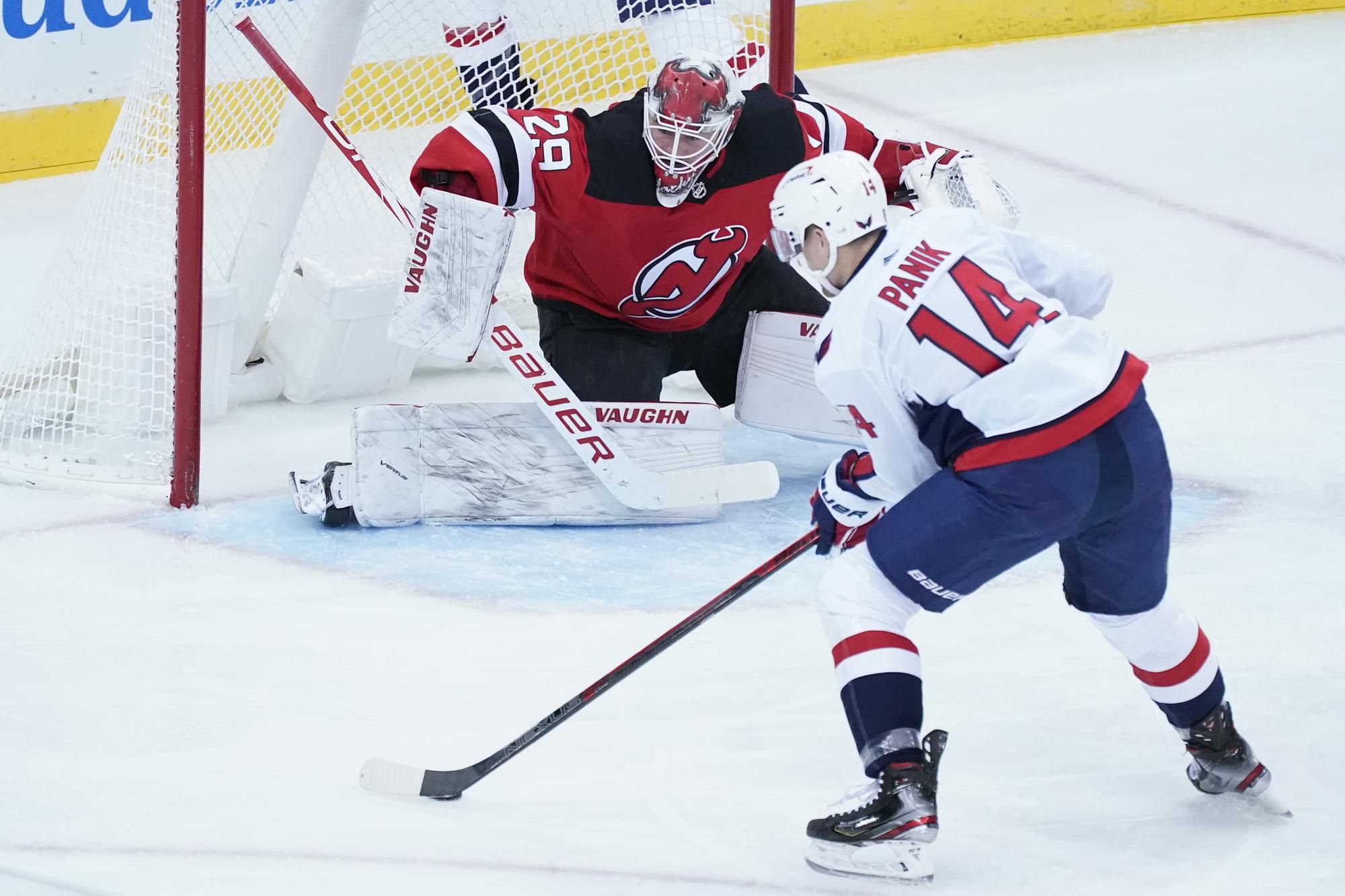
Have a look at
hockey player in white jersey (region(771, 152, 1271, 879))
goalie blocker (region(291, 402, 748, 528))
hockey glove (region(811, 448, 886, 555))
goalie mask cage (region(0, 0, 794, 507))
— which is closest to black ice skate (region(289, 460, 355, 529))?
goalie blocker (region(291, 402, 748, 528))

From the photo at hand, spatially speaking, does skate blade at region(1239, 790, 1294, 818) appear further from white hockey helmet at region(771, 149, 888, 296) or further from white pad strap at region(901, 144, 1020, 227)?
white pad strap at region(901, 144, 1020, 227)

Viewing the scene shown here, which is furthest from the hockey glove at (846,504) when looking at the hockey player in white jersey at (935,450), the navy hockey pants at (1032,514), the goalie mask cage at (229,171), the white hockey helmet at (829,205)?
the goalie mask cage at (229,171)

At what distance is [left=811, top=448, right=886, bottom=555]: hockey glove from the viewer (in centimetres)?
227

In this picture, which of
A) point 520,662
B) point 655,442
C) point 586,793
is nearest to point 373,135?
point 655,442

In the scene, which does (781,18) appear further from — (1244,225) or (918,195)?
(1244,225)

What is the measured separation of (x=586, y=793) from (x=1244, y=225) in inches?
128

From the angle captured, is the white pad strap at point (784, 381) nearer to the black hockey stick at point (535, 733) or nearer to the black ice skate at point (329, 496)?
the black ice skate at point (329, 496)

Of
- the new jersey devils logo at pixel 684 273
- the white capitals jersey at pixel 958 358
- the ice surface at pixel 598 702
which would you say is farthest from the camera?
the new jersey devils logo at pixel 684 273

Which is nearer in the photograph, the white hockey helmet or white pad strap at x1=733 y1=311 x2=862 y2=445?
the white hockey helmet

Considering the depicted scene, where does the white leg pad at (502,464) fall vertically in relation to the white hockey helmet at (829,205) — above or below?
below

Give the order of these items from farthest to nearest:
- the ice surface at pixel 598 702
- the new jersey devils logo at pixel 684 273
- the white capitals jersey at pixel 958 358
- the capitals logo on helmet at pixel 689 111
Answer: the new jersey devils logo at pixel 684 273 → the capitals logo on helmet at pixel 689 111 → the ice surface at pixel 598 702 → the white capitals jersey at pixel 958 358

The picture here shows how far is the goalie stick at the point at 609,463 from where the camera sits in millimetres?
3201

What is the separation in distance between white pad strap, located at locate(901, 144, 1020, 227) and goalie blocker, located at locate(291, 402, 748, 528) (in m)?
0.58

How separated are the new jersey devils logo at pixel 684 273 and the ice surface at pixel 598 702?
0.42 m
